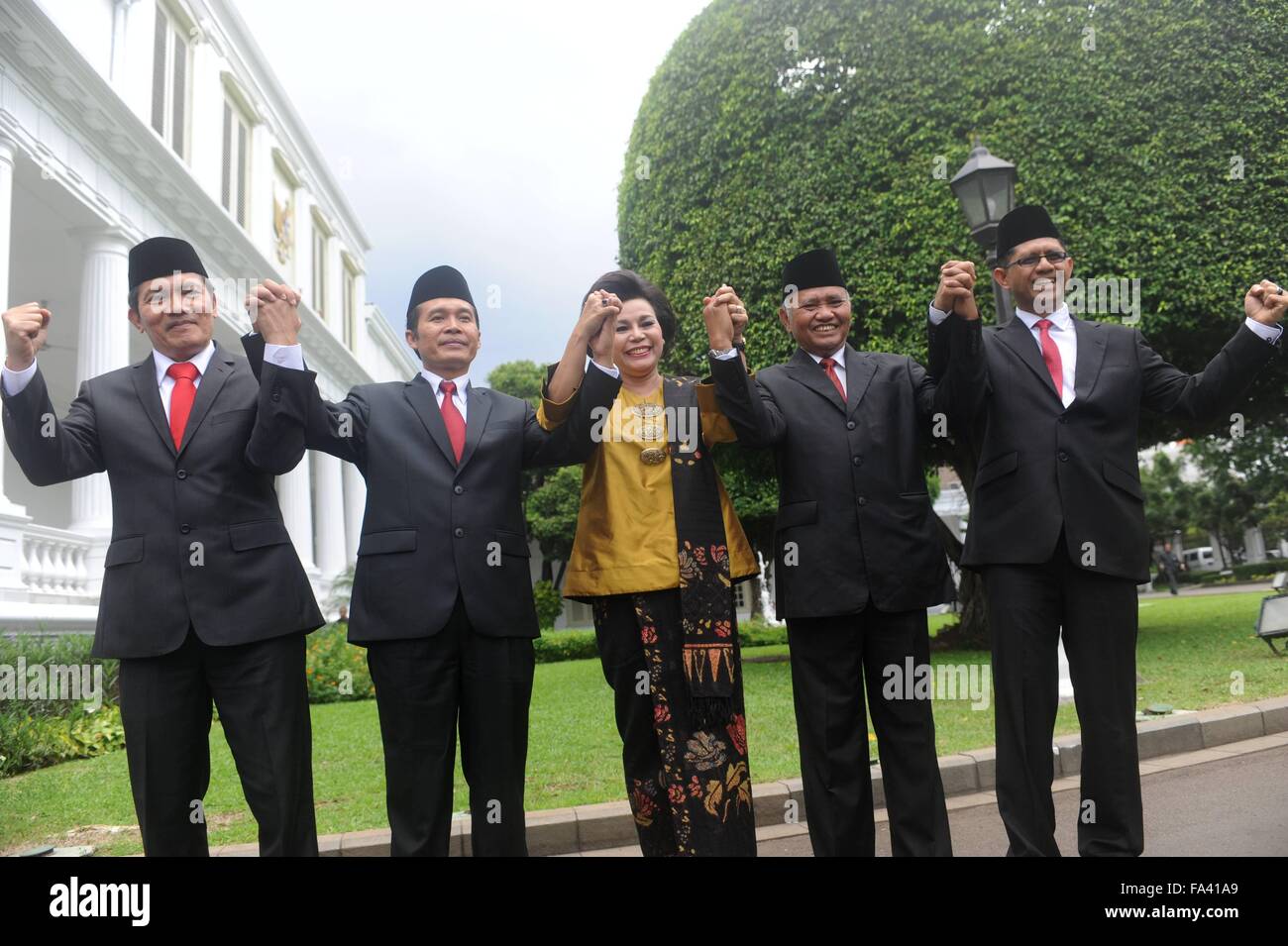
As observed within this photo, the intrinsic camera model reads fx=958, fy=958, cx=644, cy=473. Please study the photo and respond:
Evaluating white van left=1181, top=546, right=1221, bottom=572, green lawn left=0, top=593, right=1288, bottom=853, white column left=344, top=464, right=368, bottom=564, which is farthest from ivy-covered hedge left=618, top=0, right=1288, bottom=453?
white van left=1181, top=546, right=1221, bottom=572

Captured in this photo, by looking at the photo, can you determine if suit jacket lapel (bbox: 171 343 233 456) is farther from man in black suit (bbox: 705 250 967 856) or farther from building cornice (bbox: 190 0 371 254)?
building cornice (bbox: 190 0 371 254)

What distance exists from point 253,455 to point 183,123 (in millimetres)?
17112

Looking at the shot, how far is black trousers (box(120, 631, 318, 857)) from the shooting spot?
318cm

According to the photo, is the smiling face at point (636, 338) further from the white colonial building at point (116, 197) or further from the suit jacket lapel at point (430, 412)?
the white colonial building at point (116, 197)

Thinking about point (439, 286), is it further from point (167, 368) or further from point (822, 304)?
point (822, 304)

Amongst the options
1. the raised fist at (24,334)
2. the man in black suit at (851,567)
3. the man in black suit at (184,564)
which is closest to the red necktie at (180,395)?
the man in black suit at (184,564)

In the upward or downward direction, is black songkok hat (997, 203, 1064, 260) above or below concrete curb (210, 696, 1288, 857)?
above

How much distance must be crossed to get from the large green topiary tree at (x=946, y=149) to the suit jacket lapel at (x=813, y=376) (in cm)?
867

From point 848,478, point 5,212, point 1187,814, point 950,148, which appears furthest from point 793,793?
point 5,212

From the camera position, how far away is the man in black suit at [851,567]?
11.3 feet

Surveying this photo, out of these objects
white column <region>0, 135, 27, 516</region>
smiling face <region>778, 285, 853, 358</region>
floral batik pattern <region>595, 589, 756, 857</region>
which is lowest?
floral batik pattern <region>595, 589, 756, 857</region>

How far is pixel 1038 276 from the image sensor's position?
12.4ft

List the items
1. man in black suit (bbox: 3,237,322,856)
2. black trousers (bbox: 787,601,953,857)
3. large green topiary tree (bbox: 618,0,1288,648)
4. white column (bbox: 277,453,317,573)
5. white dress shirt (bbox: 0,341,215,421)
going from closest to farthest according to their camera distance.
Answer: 1. man in black suit (bbox: 3,237,322,856)
2. black trousers (bbox: 787,601,953,857)
3. white dress shirt (bbox: 0,341,215,421)
4. large green topiary tree (bbox: 618,0,1288,648)
5. white column (bbox: 277,453,317,573)

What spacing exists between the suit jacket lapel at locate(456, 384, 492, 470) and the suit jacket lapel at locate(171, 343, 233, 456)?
0.89 m
